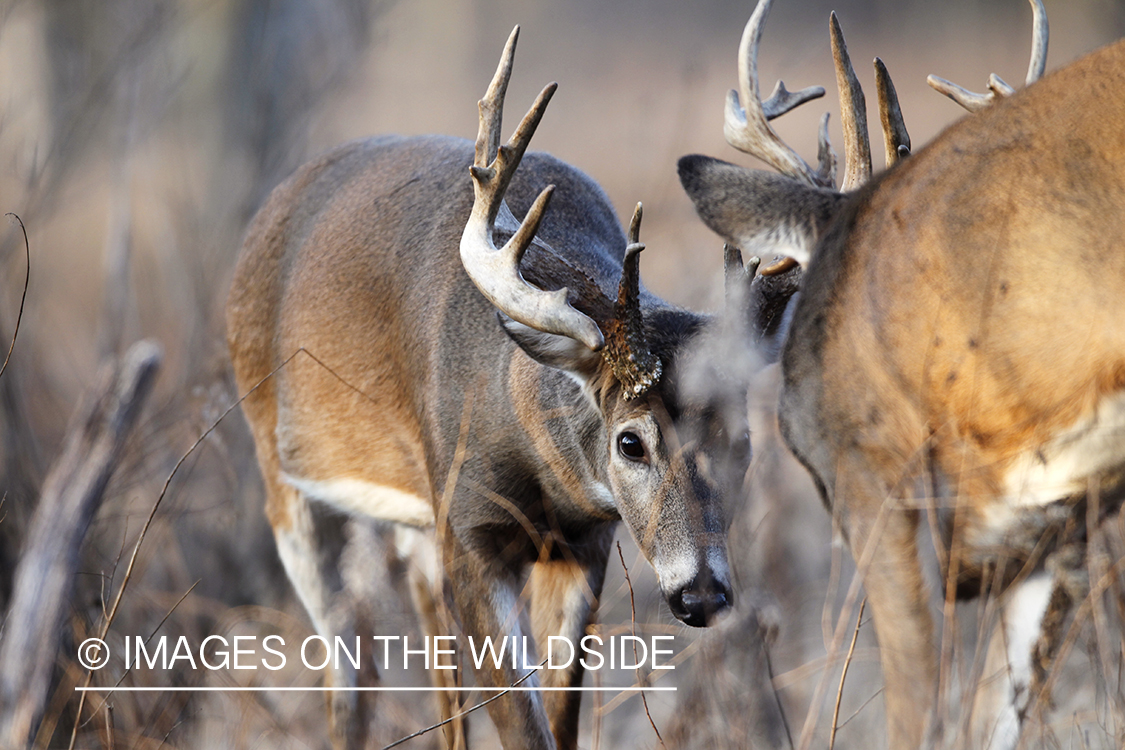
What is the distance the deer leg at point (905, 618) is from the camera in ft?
7.84

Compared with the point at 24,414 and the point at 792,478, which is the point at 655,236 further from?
the point at 24,414

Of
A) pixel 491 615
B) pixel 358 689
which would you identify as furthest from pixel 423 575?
pixel 491 615

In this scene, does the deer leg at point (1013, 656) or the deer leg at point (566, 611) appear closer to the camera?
the deer leg at point (1013, 656)

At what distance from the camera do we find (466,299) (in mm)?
4285

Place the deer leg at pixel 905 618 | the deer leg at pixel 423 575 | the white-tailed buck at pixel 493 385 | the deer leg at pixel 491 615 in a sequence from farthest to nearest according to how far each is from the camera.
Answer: the deer leg at pixel 423 575 → the deer leg at pixel 491 615 → the white-tailed buck at pixel 493 385 → the deer leg at pixel 905 618

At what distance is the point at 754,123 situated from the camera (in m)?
3.80

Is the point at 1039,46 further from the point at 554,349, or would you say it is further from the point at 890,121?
the point at 554,349

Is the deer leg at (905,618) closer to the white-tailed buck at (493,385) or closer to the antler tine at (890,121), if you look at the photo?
the white-tailed buck at (493,385)

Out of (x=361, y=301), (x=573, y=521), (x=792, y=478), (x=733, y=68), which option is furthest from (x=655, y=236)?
(x=733, y=68)

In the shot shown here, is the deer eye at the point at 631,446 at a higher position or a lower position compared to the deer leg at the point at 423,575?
higher

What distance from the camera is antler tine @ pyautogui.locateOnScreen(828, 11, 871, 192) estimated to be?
351 cm

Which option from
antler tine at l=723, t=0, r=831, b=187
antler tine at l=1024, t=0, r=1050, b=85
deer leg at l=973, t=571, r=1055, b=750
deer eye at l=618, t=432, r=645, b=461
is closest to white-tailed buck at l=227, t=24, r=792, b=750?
deer eye at l=618, t=432, r=645, b=461

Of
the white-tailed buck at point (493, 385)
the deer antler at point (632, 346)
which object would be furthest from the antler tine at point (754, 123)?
the deer antler at point (632, 346)

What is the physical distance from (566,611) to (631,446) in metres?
1.10
